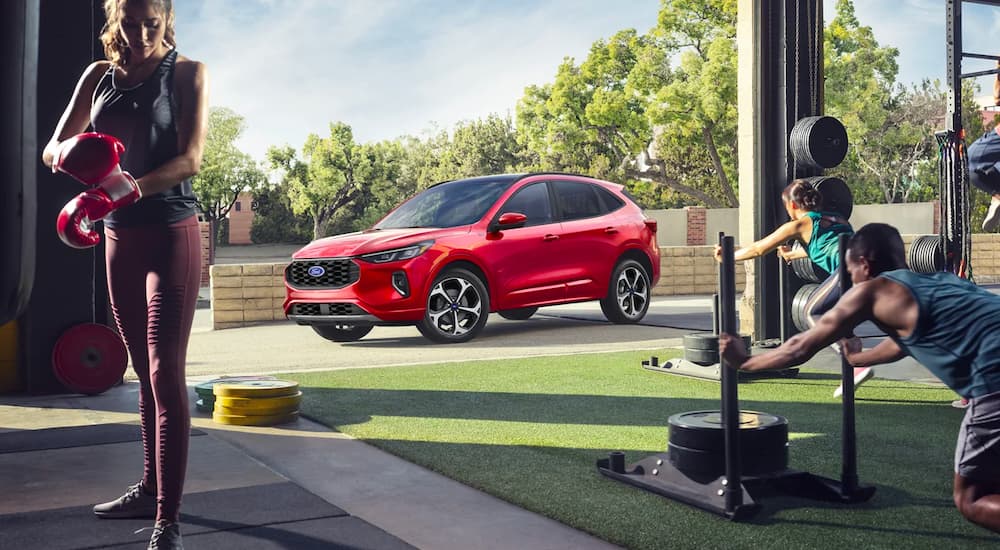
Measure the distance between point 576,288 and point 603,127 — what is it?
31837 millimetres

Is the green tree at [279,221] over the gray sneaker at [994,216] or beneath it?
over

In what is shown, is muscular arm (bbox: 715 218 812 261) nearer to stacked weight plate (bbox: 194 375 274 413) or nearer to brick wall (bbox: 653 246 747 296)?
stacked weight plate (bbox: 194 375 274 413)

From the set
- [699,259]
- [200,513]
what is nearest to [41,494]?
[200,513]

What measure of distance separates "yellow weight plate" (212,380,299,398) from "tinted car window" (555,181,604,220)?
5.76 metres

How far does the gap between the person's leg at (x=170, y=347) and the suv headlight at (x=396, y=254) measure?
6359 millimetres

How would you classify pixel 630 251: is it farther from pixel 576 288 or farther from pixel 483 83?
pixel 483 83

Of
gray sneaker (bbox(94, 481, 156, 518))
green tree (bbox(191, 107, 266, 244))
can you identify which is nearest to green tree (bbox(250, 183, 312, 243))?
green tree (bbox(191, 107, 266, 244))

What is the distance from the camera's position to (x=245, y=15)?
96875mm

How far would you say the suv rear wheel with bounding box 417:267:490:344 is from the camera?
10031 millimetres

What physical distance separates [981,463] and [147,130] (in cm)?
276

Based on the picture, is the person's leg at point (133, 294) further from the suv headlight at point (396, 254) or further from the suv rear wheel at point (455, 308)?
the suv rear wheel at point (455, 308)

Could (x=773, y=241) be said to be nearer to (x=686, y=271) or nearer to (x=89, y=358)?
(x=89, y=358)

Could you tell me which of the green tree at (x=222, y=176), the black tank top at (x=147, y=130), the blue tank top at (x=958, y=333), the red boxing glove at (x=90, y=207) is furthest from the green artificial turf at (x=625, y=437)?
the green tree at (x=222, y=176)

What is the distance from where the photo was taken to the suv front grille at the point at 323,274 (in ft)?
31.9
